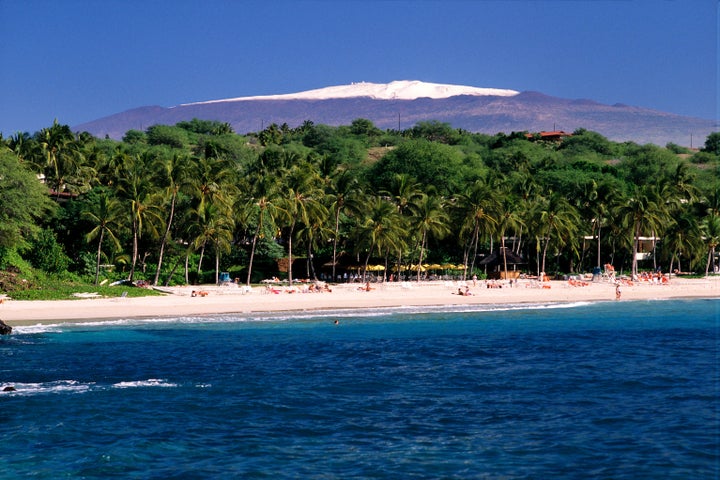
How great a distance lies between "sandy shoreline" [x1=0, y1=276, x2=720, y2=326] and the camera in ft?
142

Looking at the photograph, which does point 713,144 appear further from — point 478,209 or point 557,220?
point 478,209

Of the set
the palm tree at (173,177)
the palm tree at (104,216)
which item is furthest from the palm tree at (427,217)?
the palm tree at (104,216)

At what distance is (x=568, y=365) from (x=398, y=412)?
1003 cm

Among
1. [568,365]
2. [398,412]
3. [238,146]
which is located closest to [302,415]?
[398,412]

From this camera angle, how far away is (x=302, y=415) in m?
21.6

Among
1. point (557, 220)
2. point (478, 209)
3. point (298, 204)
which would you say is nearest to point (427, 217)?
point (478, 209)

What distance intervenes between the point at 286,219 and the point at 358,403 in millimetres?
36898

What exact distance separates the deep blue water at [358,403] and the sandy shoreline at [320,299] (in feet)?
13.9

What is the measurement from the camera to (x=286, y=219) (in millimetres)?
59031

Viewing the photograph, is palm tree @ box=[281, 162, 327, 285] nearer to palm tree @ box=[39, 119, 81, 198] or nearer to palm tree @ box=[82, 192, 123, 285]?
palm tree @ box=[82, 192, 123, 285]

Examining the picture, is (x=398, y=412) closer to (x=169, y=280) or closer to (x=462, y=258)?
(x=169, y=280)

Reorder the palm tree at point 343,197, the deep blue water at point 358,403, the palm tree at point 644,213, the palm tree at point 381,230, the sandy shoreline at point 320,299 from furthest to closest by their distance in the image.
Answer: the palm tree at point 644,213, the palm tree at point 343,197, the palm tree at point 381,230, the sandy shoreline at point 320,299, the deep blue water at point 358,403

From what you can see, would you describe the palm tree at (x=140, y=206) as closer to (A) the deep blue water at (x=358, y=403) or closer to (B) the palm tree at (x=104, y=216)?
(B) the palm tree at (x=104, y=216)

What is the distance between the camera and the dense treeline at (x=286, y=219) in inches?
2203
